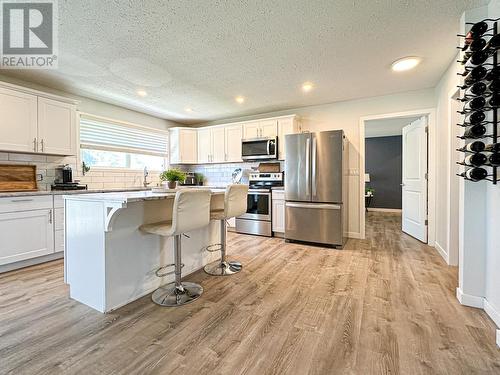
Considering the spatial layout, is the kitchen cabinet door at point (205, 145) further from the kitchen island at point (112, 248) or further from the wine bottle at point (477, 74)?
the wine bottle at point (477, 74)

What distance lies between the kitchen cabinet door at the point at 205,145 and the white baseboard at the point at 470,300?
176 inches

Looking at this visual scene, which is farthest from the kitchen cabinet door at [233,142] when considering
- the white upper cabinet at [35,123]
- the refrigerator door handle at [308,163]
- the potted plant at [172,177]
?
the white upper cabinet at [35,123]

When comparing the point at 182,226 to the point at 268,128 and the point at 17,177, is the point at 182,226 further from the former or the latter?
the point at 268,128

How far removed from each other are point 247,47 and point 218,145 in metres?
2.81

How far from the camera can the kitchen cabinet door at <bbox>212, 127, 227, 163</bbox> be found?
5073 mm

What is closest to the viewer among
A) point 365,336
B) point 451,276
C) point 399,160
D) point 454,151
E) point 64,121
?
point 365,336

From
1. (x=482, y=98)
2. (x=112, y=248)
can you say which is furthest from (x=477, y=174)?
(x=112, y=248)

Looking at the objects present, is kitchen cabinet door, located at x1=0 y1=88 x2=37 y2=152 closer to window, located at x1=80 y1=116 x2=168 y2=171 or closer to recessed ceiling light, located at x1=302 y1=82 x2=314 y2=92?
window, located at x1=80 y1=116 x2=168 y2=171

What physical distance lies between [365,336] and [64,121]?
171 inches

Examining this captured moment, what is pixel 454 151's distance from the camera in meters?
2.78

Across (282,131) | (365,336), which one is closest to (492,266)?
(365,336)

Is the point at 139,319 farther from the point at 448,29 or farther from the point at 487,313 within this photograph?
the point at 448,29

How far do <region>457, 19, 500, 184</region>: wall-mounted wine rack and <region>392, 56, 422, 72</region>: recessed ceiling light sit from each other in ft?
2.83

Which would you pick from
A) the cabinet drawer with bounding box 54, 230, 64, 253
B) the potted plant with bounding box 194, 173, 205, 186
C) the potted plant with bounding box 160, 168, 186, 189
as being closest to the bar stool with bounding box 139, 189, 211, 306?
the potted plant with bounding box 160, 168, 186, 189
